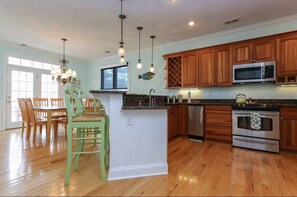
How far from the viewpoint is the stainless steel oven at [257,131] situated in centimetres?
299

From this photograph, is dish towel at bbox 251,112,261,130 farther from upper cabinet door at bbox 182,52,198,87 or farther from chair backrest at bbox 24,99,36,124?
chair backrest at bbox 24,99,36,124

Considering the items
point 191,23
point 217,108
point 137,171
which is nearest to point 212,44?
point 191,23

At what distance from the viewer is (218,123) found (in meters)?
3.60

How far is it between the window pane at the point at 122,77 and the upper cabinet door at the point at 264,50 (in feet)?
13.2

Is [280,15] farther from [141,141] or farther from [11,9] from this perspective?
[11,9]

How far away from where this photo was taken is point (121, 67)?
6.30 m

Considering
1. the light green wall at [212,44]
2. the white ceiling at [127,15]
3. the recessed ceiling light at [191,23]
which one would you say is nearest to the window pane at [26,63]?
the white ceiling at [127,15]

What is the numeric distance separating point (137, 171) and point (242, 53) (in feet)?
10.6

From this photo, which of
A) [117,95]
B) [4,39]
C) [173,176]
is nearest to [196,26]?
[117,95]

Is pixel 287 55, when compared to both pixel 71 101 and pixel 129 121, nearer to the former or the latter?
pixel 129 121

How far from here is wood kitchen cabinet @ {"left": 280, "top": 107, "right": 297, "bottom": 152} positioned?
2.84m

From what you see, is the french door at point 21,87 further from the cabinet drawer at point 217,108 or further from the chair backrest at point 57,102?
the cabinet drawer at point 217,108

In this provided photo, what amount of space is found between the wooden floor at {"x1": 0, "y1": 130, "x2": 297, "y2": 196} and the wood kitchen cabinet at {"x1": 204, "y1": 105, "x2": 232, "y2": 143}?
0.45 m

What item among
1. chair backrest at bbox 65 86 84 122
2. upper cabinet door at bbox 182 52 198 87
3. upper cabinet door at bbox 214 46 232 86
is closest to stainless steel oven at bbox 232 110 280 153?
upper cabinet door at bbox 214 46 232 86
